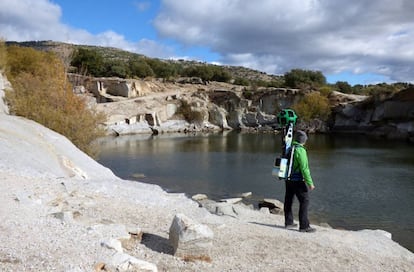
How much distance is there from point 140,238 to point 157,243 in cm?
43

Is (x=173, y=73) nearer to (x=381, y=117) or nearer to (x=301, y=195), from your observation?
(x=381, y=117)

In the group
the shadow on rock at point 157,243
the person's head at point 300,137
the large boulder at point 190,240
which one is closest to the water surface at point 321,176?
the person's head at point 300,137

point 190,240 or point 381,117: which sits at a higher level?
point 381,117

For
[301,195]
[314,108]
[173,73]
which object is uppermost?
[173,73]

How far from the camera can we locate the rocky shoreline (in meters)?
7.70

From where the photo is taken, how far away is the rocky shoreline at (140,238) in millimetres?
7699

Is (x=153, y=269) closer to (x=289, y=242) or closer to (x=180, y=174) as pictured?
(x=289, y=242)

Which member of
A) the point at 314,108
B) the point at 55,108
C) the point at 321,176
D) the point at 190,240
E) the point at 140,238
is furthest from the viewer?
the point at 314,108

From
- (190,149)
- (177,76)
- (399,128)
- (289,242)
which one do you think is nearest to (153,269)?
(289,242)

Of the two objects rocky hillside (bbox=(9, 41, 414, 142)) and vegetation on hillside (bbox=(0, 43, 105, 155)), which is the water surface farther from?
rocky hillside (bbox=(9, 41, 414, 142))

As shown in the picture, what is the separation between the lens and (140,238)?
9.63 meters

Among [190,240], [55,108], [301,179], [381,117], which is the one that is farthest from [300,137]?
[381,117]

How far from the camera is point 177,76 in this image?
365 ft

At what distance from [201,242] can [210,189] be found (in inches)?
708
